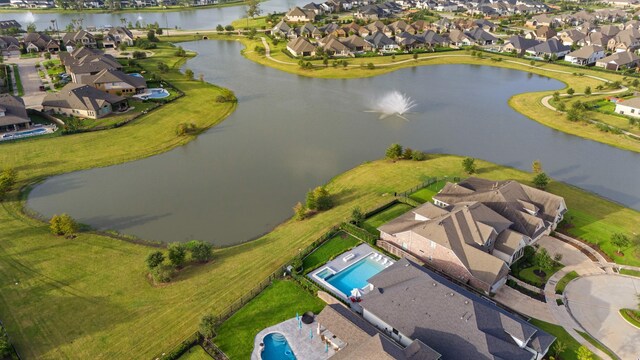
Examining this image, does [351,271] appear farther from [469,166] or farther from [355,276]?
[469,166]

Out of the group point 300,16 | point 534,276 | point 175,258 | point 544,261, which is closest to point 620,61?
point 544,261

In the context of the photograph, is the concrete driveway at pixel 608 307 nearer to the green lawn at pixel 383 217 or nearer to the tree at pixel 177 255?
the green lawn at pixel 383 217

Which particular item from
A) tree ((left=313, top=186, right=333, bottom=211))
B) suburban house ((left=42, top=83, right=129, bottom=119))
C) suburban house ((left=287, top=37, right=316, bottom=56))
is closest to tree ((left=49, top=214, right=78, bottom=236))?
tree ((left=313, top=186, right=333, bottom=211))

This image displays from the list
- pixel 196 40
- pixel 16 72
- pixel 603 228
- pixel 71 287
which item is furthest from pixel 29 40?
pixel 603 228

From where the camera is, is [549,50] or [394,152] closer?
[394,152]

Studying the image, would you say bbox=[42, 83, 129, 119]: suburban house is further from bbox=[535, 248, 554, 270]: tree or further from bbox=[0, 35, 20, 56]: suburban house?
bbox=[535, 248, 554, 270]: tree

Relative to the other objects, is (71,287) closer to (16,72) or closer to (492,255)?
(492,255)
